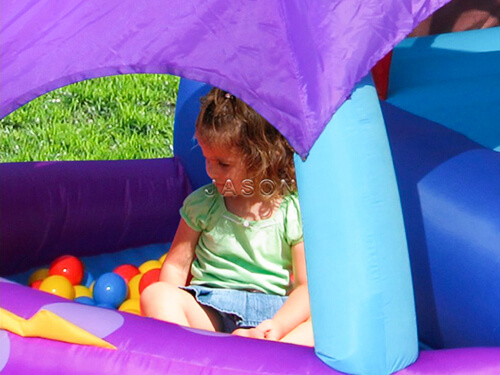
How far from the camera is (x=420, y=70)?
2.79 meters

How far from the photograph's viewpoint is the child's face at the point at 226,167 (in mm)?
2154

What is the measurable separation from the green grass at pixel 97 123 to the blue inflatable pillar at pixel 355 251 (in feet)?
7.62

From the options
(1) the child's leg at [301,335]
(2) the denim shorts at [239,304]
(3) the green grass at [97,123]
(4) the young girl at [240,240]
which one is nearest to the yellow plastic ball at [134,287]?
(4) the young girl at [240,240]

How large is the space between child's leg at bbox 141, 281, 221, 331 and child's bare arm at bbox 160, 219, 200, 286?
0.13m

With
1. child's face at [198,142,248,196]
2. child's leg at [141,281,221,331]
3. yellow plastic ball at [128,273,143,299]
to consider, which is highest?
child's face at [198,142,248,196]

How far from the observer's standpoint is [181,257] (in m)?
2.37

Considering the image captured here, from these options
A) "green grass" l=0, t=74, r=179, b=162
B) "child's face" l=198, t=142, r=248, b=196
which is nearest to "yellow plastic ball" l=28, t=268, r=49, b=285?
"child's face" l=198, t=142, r=248, b=196

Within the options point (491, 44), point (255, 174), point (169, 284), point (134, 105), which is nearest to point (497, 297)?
point (255, 174)

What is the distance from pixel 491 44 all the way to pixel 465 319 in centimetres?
114

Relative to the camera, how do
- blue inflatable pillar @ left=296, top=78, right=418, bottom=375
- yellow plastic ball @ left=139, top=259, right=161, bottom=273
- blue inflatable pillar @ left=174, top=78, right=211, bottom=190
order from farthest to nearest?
blue inflatable pillar @ left=174, top=78, right=211, bottom=190 < yellow plastic ball @ left=139, top=259, right=161, bottom=273 < blue inflatable pillar @ left=296, top=78, right=418, bottom=375

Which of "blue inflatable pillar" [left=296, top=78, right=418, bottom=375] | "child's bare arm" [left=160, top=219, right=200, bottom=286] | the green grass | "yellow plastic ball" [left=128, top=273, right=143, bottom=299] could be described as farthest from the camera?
the green grass

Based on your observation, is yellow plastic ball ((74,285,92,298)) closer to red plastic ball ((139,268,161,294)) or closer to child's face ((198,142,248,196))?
red plastic ball ((139,268,161,294))

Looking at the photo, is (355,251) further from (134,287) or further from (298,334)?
(134,287)

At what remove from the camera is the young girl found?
7.01ft
